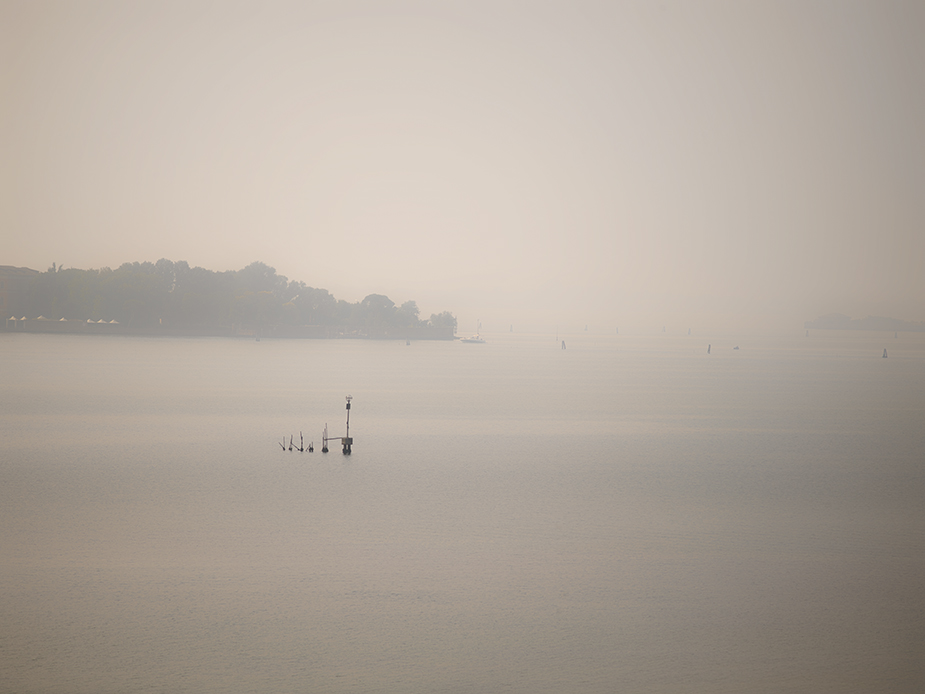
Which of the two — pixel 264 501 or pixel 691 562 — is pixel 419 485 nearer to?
pixel 264 501

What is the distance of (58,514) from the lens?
2095 centimetres

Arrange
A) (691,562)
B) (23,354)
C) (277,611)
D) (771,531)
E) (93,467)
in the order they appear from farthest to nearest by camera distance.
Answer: (23,354) < (93,467) < (771,531) < (691,562) < (277,611)

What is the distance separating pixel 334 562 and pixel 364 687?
20.9ft

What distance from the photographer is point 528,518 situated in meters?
22.0

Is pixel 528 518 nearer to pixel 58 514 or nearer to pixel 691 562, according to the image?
pixel 691 562

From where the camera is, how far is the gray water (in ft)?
37.2

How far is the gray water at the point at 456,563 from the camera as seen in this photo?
37.2ft

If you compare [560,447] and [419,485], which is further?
[560,447]

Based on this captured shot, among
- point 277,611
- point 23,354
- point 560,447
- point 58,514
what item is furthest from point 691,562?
point 23,354

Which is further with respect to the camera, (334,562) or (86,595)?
(334,562)

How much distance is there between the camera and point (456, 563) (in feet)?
55.4

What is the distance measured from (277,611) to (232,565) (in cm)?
319

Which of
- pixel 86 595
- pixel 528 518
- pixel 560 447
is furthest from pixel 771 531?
pixel 560 447

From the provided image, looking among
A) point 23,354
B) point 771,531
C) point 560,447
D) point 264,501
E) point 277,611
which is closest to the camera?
point 277,611
